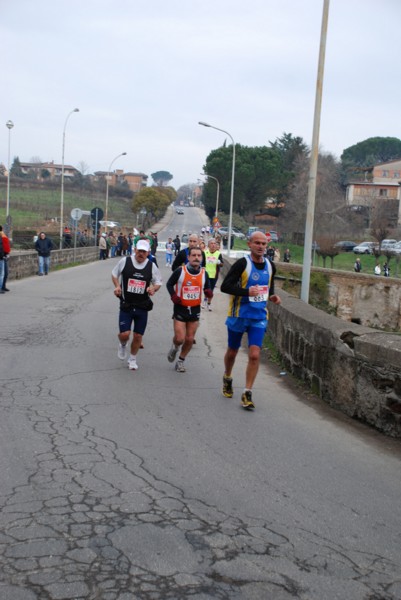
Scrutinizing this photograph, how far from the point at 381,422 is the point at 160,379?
3002mm

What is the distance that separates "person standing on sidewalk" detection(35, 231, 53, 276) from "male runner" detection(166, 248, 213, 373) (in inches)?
619

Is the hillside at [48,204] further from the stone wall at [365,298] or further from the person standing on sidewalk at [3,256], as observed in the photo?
the person standing on sidewalk at [3,256]

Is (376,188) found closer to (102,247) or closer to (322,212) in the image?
(322,212)

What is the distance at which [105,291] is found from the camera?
65.9ft

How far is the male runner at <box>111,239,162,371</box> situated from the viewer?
8.72 m

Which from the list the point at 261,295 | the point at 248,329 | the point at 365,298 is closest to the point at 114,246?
the point at 365,298

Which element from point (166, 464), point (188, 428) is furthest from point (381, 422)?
point (166, 464)

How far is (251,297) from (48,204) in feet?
277

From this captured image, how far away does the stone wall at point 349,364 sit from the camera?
620 cm

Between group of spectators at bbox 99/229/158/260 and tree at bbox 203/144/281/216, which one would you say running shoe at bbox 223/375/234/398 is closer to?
group of spectators at bbox 99/229/158/260

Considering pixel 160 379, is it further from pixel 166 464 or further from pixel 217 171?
pixel 217 171

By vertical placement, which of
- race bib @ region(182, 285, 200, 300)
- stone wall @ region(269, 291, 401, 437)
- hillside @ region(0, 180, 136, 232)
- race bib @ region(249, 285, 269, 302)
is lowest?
stone wall @ region(269, 291, 401, 437)

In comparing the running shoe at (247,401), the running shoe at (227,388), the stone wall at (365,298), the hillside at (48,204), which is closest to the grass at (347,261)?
the stone wall at (365,298)

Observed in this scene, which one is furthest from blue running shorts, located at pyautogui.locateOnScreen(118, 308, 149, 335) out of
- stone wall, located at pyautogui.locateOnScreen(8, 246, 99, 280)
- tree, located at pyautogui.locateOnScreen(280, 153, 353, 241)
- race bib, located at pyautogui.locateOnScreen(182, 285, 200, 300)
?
tree, located at pyautogui.locateOnScreen(280, 153, 353, 241)
